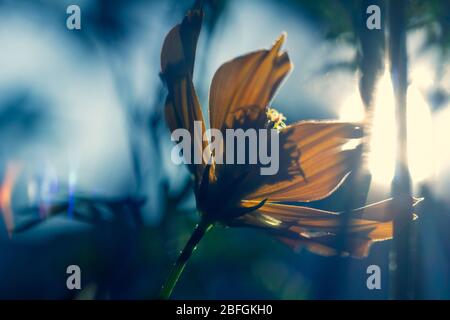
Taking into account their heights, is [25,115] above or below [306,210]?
above

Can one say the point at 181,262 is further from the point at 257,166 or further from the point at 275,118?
the point at 275,118

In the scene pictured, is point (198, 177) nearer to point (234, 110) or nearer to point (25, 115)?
point (234, 110)

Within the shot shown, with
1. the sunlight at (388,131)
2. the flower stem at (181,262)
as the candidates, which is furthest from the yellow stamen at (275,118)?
the flower stem at (181,262)

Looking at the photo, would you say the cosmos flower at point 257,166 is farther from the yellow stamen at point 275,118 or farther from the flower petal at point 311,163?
the yellow stamen at point 275,118

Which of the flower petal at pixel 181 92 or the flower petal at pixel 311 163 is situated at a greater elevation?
the flower petal at pixel 181 92

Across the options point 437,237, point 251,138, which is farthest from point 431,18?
point 251,138

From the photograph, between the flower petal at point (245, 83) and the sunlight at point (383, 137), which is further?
the sunlight at point (383, 137)

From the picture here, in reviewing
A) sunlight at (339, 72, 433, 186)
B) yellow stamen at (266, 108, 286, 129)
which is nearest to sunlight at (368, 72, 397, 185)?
sunlight at (339, 72, 433, 186)
